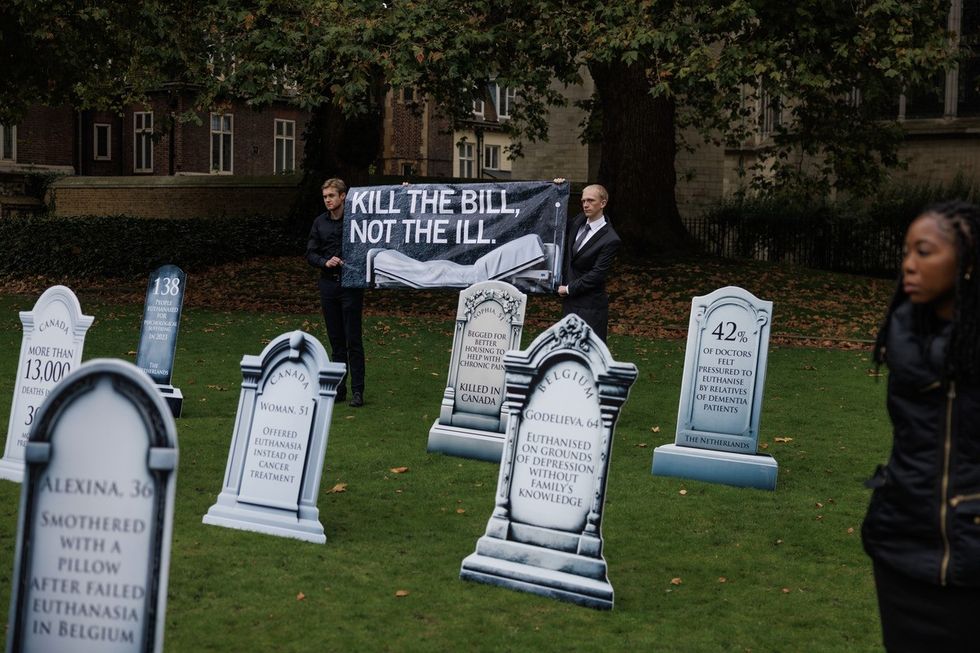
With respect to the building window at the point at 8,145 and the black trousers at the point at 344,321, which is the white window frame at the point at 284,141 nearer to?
the building window at the point at 8,145

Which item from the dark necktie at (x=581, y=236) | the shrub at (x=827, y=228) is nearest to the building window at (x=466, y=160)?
the shrub at (x=827, y=228)

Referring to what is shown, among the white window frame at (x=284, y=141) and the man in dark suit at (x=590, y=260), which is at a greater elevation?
the white window frame at (x=284, y=141)

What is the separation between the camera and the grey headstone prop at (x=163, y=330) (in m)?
11.2

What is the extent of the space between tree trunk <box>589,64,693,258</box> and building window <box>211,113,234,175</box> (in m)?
30.7

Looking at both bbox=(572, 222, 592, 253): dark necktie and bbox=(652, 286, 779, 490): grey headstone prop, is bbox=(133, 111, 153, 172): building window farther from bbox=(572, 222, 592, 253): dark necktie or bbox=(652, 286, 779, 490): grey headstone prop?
bbox=(652, 286, 779, 490): grey headstone prop

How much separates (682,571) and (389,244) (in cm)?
657


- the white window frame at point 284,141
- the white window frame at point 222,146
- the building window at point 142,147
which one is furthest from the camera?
the white window frame at point 284,141

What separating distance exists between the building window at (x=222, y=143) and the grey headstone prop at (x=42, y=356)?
45.2 m

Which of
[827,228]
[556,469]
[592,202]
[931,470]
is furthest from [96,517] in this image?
[827,228]

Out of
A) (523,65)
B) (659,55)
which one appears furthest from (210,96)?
(659,55)

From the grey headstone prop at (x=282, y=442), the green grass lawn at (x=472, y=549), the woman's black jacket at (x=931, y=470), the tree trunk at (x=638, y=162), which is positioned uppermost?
the tree trunk at (x=638, y=162)

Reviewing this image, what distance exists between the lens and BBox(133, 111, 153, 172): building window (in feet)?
171

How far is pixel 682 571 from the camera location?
270 inches

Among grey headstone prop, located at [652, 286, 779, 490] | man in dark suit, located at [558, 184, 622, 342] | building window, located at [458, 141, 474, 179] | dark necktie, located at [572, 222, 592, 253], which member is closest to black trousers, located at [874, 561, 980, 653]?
grey headstone prop, located at [652, 286, 779, 490]
